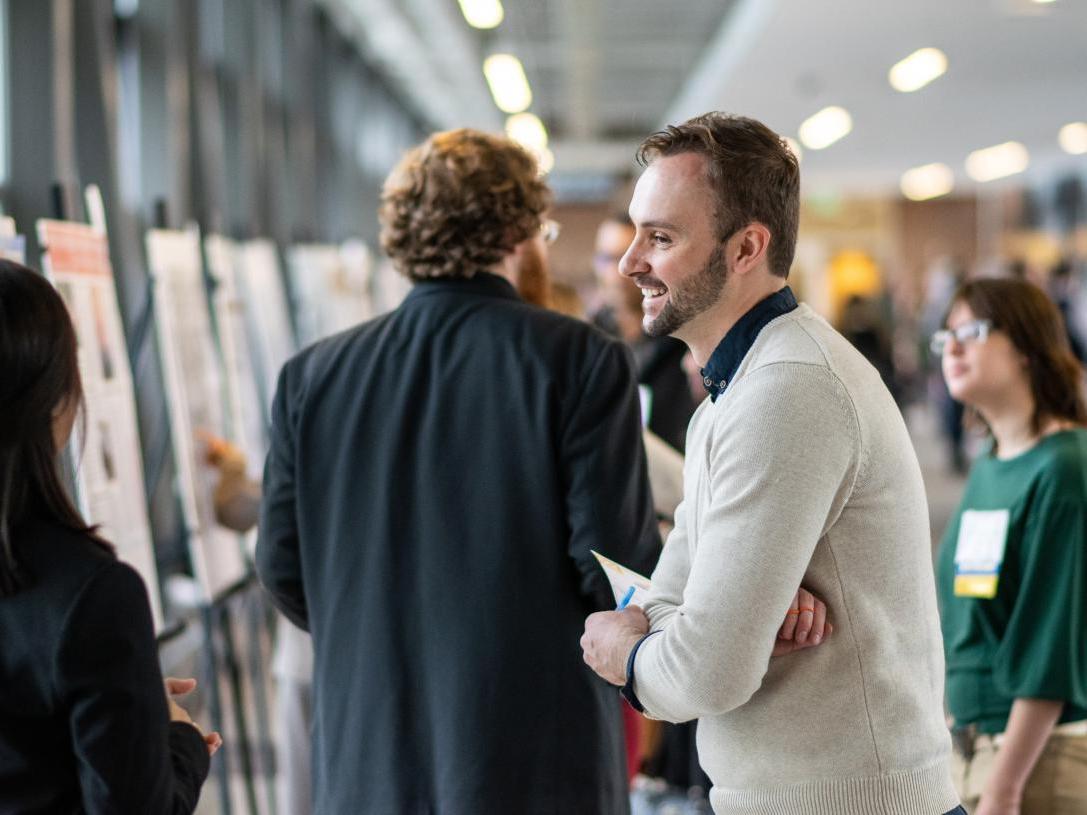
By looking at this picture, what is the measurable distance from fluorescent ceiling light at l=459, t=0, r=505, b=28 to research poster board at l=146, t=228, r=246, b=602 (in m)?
3.39

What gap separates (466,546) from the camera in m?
1.92

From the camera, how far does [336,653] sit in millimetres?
1994

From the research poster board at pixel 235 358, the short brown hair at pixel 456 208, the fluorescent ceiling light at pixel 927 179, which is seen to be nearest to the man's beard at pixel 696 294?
the short brown hair at pixel 456 208

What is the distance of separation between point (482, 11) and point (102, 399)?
4.67 metres

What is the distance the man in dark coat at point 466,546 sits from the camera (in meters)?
1.91

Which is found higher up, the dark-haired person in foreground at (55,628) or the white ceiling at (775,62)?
the white ceiling at (775,62)

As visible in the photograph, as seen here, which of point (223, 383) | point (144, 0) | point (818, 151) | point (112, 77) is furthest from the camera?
point (818, 151)

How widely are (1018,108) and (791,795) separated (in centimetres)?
1192

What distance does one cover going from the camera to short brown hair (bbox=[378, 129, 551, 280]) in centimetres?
205

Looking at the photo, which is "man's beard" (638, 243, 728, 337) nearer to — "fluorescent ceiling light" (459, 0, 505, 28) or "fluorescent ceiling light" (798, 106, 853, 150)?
"fluorescent ceiling light" (459, 0, 505, 28)

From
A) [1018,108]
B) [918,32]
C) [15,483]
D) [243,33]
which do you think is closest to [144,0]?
[243,33]

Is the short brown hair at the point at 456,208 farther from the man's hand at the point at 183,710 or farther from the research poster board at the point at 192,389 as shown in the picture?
the research poster board at the point at 192,389

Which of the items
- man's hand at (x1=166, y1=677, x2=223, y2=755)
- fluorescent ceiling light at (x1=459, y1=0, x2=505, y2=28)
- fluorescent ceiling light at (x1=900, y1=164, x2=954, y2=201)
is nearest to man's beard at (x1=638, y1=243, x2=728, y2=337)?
man's hand at (x1=166, y1=677, x2=223, y2=755)

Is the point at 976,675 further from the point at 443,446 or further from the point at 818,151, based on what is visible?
the point at 818,151
